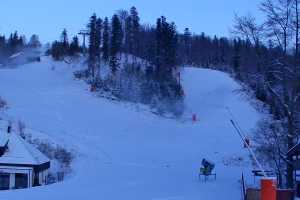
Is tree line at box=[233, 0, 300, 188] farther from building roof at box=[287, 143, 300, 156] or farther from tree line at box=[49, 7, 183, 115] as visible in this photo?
tree line at box=[49, 7, 183, 115]

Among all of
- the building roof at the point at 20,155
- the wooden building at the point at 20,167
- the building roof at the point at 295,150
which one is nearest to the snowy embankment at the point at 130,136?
the wooden building at the point at 20,167

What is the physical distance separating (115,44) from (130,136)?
25396 millimetres

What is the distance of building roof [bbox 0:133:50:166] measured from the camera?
33562mm

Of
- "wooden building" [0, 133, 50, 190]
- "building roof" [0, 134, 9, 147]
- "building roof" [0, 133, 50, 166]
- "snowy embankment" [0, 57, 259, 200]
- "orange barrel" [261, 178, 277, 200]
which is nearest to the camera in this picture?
"orange barrel" [261, 178, 277, 200]

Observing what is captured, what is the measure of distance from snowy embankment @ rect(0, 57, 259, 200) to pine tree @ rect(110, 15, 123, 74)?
5.20 m

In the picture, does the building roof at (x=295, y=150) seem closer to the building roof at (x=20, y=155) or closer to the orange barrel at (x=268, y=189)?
the building roof at (x=20, y=155)

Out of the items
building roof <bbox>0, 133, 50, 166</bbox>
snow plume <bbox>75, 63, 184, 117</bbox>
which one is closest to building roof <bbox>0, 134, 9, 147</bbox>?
building roof <bbox>0, 133, 50, 166</bbox>

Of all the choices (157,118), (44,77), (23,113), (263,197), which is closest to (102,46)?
(44,77)

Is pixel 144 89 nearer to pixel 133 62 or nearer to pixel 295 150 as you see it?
pixel 133 62

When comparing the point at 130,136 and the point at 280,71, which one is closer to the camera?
the point at 280,71

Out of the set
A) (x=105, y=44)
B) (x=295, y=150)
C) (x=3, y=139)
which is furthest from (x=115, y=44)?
(x=295, y=150)

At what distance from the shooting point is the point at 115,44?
71.4 m

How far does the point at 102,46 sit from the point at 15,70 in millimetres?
12680

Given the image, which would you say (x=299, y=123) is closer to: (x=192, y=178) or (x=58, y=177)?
(x=192, y=178)
